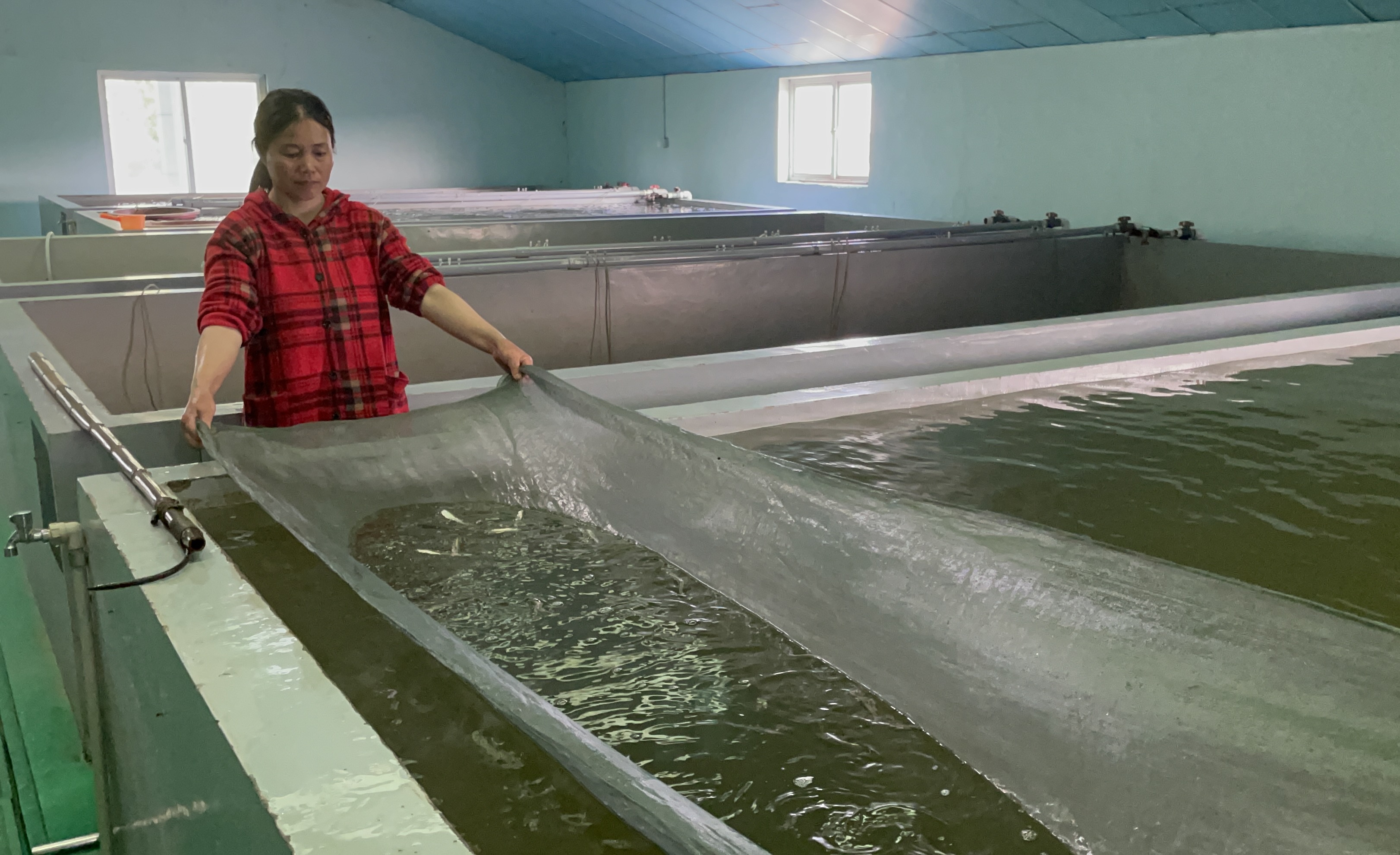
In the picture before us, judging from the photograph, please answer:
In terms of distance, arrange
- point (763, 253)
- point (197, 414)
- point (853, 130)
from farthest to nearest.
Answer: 1. point (853, 130)
2. point (763, 253)
3. point (197, 414)

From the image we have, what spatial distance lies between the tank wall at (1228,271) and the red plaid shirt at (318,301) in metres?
3.30

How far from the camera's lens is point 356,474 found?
64.8 inches

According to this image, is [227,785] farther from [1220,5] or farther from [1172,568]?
[1220,5]

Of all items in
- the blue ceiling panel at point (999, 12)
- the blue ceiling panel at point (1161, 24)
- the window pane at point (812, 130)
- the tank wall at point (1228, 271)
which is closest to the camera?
the tank wall at point (1228, 271)

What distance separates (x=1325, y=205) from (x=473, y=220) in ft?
12.2

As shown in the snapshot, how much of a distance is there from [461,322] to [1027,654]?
1.10m

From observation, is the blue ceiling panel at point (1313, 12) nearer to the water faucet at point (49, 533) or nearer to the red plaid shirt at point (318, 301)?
the red plaid shirt at point (318, 301)

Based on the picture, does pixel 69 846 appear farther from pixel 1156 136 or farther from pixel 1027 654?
pixel 1156 136

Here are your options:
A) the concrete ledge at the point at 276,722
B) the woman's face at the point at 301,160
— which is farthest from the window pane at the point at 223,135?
the concrete ledge at the point at 276,722

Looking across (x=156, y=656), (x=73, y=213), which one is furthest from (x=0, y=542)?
(x=73, y=213)

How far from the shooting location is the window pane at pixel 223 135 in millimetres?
9695

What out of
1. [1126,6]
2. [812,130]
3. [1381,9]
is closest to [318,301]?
[1381,9]

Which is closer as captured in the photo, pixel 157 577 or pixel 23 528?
pixel 157 577

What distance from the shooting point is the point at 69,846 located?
1.93 m
